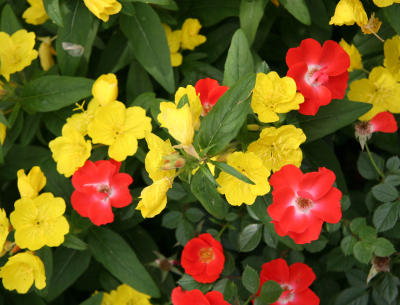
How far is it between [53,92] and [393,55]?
3.32 ft

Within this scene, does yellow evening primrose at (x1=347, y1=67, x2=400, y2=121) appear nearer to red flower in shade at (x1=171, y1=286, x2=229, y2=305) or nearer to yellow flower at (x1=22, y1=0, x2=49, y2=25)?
red flower in shade at (x1=171, y1=286, x2=229, y2=305)

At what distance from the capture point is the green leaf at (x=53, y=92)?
4.16ft

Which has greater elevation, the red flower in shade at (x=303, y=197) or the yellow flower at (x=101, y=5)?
the yellow flower at (x=101, y=5)

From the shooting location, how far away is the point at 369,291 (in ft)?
4.13

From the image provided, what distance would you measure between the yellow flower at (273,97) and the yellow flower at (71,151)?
469 millimetres

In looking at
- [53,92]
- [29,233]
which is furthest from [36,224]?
[53,92]

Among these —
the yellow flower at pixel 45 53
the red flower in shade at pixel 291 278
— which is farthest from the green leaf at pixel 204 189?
the yellow flower at pixel 45 53

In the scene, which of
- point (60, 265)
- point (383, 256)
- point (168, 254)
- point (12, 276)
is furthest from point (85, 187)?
point (383, 256)

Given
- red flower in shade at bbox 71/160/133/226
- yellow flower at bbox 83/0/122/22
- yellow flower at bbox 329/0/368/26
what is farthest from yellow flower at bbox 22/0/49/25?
yellow flower at bbox 329/0/368/26

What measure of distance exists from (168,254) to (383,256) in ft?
2.83

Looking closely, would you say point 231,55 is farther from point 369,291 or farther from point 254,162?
point 369,291

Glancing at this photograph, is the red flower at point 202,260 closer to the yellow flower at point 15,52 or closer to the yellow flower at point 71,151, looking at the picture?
the yellow flower at point 71,151

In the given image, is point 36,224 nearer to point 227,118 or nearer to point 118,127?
point 118,127

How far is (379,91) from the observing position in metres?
1.18
